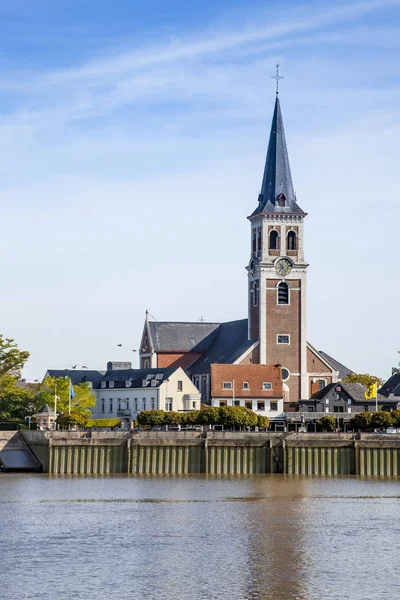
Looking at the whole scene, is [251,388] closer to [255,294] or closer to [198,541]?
[255,294]

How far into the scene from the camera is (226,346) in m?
171

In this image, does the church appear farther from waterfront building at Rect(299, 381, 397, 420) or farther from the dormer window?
waterfront building at Rect(299, 381, 397, 420)

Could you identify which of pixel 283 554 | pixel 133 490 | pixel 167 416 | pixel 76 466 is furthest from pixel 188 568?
pixel 167 416

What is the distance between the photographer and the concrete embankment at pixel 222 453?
4245 inches

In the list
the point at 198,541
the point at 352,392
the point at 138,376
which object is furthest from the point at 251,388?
the point at 198,541

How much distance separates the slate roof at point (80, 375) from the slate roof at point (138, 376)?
4.09 ft

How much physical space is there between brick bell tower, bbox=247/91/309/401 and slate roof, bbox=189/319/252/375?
3699mm

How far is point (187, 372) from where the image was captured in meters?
175

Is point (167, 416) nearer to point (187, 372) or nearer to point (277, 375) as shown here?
point (277, 375)

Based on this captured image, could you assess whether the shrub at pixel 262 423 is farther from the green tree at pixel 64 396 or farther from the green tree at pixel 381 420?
the green tree at pixel 64 396

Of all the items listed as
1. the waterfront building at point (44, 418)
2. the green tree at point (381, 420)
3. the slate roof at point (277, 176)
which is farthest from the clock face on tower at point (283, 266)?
the green tree at point (381, 420)

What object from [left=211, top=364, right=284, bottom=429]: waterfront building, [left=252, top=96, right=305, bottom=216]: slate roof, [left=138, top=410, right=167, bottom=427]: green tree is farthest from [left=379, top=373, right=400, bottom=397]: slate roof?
[left=138, top=410, right=167, bottom=427]: green tree

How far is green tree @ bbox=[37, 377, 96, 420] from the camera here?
497 ft

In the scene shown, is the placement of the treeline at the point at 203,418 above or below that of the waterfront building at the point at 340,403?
below
